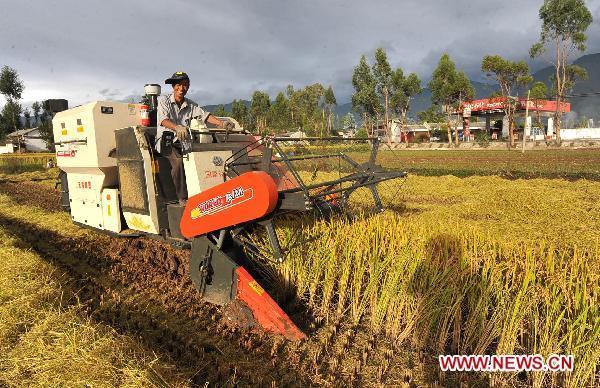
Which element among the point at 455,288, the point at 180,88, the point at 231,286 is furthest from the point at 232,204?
the point at 180,88

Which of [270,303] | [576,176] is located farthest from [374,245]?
[576,176]

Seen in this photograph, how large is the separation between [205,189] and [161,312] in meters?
1.42

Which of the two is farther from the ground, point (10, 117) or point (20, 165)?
point (10, 117)

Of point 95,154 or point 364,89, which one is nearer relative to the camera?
point 95,154

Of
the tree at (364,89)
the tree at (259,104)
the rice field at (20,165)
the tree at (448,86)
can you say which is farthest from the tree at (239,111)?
the rice field at (20,165)

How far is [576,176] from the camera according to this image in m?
14.4

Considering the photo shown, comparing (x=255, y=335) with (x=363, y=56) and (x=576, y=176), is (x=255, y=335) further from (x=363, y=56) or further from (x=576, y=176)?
(x=363, y=56)

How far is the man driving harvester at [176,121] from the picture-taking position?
488 cm

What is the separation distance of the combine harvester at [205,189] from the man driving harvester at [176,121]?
118mm

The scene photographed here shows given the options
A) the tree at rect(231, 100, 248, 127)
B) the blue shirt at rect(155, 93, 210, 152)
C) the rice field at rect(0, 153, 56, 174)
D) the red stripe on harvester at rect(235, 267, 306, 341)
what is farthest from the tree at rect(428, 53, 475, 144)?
the red stripe on harvester at rect(235, 267, 306, 341)

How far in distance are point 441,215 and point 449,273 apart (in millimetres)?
4533

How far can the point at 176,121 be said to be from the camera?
533cm

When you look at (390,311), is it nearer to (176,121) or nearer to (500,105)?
(176,121)

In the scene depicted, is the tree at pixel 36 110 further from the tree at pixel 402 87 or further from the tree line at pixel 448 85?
the tree at pixel 402 87
